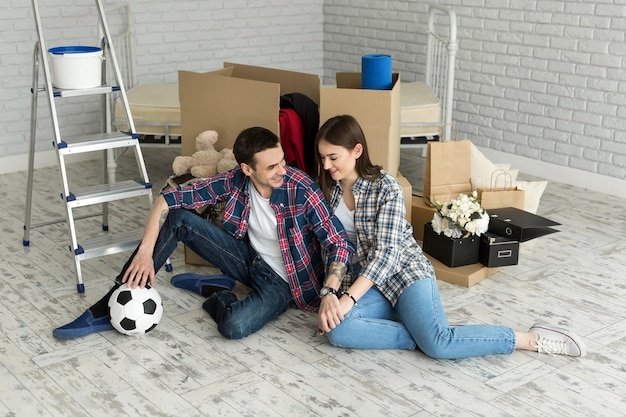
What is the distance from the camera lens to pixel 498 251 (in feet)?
10.3

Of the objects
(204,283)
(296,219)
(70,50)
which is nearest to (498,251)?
(296,219)

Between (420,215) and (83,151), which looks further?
(420,215)

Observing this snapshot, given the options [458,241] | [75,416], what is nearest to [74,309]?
[75,416]

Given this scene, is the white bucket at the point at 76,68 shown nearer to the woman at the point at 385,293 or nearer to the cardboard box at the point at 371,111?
the cardboard box at the point at 371,111

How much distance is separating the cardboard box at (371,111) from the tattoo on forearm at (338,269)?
25.3 inches

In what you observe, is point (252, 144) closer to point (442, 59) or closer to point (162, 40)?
point (442, 59)

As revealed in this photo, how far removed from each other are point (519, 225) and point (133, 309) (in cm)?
155

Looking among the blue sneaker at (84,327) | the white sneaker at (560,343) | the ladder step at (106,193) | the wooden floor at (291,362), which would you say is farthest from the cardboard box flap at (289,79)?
the white sneaker at (560,343)

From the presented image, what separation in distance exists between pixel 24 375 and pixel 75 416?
32 cm

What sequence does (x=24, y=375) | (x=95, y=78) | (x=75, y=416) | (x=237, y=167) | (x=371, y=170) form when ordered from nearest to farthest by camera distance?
(x=75, y=416)
(x=24, y=375)
(x=371, y=170)
(x=237, y=167)
(x=95, y=78)

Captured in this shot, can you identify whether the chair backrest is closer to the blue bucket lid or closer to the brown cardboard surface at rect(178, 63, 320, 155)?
the brown cardboard surface at rect(178, 63, 320, 155)

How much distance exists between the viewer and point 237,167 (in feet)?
9.50

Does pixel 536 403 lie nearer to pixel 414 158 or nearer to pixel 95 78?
pixel 95 78

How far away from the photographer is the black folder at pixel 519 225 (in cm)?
322
